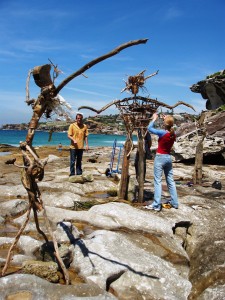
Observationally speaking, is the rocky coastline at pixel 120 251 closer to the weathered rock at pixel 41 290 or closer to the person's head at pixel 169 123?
the weathered rock at pixel 41 290

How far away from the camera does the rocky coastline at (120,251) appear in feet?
16.9

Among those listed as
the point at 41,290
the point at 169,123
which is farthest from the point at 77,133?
the point at 41,290

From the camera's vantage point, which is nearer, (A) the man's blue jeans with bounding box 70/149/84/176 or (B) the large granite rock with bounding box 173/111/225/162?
(A) the man's blue jeans with bounding box 70/149/84/176

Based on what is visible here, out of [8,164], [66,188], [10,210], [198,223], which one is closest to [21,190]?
[66,188]

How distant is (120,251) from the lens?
20.7ft

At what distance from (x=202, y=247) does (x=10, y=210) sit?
4854 mm

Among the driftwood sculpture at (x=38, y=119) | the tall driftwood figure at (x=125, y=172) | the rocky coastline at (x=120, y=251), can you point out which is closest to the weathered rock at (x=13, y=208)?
the rocky coastline at (x=120, y=251)

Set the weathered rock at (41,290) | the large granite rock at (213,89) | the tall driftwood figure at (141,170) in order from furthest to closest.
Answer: the large granite rock at (213,89) < the tall driftwood figure at (141,170) < the weathered rock at (41,290)

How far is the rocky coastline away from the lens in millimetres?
5141

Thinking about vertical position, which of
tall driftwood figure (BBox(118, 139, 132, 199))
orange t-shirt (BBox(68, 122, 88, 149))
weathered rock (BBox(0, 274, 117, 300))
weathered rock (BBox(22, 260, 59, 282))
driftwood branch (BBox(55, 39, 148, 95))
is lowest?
weathered rock (BBox(0, 274, 117, 300))

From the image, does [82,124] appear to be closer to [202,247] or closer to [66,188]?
[66,188]

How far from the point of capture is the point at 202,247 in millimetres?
7551

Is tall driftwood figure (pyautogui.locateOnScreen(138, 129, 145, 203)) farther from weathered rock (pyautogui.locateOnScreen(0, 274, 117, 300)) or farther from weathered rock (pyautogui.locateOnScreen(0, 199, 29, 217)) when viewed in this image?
weathered rock (pyautogui.locateOnScreen(0, 274, 117, 300))

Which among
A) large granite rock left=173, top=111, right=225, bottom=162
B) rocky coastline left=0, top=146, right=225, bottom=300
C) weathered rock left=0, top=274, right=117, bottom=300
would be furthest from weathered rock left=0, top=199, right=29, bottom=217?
large granite rock left=173, top=111, right=225, bottom=162
